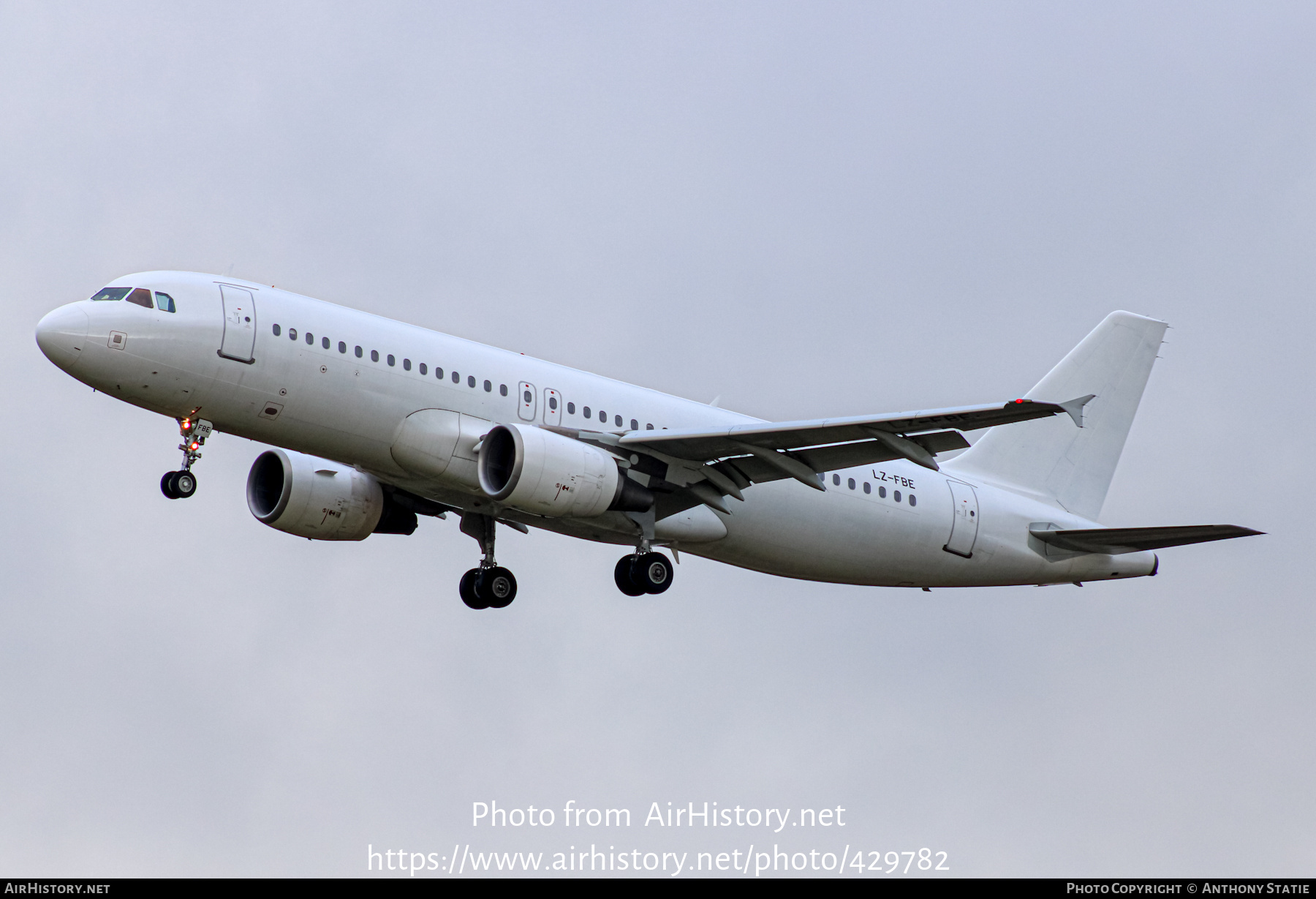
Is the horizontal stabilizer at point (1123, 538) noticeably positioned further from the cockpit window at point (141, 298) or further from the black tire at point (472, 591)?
the cockpit window at point (141, 298)

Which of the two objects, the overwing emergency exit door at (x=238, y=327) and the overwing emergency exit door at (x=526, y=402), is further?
the overwing emergency exit door at (x=526, y=402)

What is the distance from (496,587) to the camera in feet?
124

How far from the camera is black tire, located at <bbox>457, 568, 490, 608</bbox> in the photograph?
124 ft

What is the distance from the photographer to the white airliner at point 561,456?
1187 inches

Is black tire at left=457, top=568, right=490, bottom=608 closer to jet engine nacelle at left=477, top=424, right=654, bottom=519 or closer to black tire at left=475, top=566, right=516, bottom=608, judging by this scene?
black tire at left=475, top=566, right=516, bottom=608

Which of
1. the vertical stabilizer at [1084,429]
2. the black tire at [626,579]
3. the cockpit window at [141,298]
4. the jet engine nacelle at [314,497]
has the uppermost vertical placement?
the vertical stabilizer at [1084,429]

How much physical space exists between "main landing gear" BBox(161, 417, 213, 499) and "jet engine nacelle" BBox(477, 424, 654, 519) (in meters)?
5.25

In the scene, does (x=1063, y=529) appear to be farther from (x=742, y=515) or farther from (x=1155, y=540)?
(x=742, y=515)

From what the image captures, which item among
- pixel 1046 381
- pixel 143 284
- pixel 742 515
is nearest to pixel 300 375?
pixel 143 284

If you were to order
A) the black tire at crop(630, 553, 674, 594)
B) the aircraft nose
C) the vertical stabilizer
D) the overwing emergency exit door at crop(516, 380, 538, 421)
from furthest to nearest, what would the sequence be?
the vertical stabilizer → the black tire at crop(630, 553, 674, 594) → the overwing emergency exit door at crop(516, 380, 538, 421) → the aircraft nose

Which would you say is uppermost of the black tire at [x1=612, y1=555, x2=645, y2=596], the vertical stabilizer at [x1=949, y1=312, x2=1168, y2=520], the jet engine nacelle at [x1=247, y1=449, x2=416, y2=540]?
the vertical stabilizer at [x1=949, y1=312, x2=1168, y2=520]

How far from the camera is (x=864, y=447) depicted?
3322 centimetres

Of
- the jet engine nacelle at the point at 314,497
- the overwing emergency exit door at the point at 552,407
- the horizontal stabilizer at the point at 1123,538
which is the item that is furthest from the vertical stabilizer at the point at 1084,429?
the jet engine nacelle at the point at 314,497

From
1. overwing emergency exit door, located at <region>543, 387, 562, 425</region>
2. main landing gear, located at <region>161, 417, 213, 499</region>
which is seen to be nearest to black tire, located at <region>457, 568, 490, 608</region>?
overwing emergency exit door, located at <region>543, 387, 562, 425</region>
